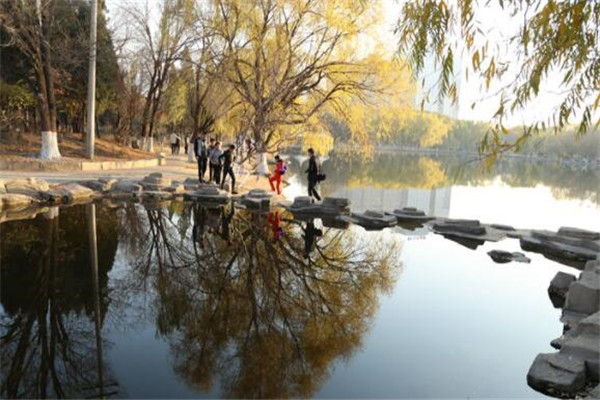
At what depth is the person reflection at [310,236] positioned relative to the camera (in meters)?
8.43

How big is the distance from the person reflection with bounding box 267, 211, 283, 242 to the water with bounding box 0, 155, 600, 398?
0.11 meters

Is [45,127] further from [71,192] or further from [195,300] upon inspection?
[195,300]

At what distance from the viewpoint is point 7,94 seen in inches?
827

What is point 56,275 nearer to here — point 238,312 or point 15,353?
point 15,353

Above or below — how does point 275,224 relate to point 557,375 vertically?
above

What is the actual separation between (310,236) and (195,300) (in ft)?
14.6

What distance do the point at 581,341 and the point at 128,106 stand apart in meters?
30.8

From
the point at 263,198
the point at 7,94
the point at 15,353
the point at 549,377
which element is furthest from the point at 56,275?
the point at 7,94

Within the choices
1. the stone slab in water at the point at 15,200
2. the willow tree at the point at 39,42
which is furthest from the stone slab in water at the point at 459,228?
the willow tree at the point at 39,42

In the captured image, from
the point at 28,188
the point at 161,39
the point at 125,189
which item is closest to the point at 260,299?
the point at 28,188

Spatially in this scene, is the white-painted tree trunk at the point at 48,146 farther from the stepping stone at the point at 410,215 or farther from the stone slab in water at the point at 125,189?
the stepping stone at the point at 410,215

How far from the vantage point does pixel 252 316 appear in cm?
510

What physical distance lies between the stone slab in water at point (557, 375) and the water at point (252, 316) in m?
0.13

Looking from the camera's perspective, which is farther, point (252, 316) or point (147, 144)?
point (147, 144)
